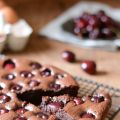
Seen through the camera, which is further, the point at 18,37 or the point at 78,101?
the point at 18,37

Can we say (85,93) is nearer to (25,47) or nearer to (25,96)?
(25,96)

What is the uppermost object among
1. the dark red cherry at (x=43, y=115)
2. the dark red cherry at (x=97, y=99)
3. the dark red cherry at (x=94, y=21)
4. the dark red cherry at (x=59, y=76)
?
the dark red cherry at (x=94, y=21)

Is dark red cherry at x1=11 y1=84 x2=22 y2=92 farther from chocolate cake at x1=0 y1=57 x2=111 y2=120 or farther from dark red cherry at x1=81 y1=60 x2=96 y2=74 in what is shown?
dark red cherry at x1=81 y1=60 x2=96 y2=74

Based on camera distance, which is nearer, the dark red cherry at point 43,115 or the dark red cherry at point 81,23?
the dark red cherry at point 43,115

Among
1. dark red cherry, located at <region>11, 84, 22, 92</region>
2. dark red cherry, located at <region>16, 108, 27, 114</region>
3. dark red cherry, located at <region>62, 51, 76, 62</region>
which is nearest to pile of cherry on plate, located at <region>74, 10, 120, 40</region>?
dark red cherry, located at <region>62, 51, 76, 62</region>

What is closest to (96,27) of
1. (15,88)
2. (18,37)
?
(18,37)

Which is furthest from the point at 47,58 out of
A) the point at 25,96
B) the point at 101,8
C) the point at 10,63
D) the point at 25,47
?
the point at 101,8

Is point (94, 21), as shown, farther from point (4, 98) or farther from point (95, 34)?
point (4, 98)

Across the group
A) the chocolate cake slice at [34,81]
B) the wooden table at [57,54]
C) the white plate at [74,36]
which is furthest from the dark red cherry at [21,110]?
the white plate at [74,36]

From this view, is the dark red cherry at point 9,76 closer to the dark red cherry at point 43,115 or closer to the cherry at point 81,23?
the dark red cherry at point 43,115
